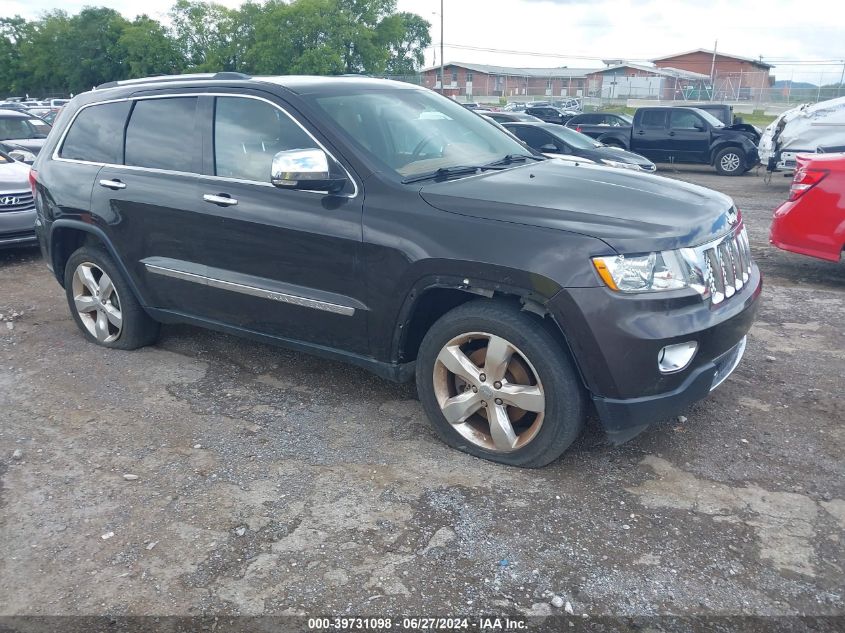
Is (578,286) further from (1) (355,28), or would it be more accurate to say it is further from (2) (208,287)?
(1) (355,28)

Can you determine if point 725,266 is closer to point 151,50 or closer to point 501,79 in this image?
point 151,50

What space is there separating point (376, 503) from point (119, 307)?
280 centimetres

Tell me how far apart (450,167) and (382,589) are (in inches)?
88.6

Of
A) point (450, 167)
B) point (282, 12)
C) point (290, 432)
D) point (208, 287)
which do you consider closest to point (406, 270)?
point (450, 167)

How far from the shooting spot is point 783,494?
327cm

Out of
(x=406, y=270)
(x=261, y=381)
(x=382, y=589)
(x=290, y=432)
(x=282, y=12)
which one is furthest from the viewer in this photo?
(x=282, y=12)

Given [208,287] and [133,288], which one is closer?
[208,287]

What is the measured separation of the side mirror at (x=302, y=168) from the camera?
3.60 meters

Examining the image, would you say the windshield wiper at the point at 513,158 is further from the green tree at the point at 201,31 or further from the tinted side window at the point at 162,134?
the green tree at the point at 201,31

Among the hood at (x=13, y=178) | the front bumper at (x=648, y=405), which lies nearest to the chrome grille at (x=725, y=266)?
the front bumper at (x=648, y=405)

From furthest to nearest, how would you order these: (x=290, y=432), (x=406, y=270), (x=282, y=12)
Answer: (x=282, y=12) < (x=290, y=432) < (x=406, y=270)

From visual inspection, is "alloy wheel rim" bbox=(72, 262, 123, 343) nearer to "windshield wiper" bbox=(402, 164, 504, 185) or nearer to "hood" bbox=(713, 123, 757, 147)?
"windshield wiper" bbox=(402, 164, 504, 185)

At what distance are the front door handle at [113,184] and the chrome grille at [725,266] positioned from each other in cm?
349

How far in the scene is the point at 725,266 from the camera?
3.48m
